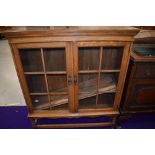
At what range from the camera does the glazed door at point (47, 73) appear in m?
0.95

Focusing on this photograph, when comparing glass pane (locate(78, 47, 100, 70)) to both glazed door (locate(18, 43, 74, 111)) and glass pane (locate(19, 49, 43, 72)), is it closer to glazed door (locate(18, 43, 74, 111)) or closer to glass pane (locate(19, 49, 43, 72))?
glazed door (locate(18, 43, 74, 111))

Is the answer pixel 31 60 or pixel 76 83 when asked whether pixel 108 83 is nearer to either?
pixel 76 83

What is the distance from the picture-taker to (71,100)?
1.14 meters

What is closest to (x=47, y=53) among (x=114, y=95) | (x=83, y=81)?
(x=83, y=81)

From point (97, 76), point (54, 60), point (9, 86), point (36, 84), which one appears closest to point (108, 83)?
point (97, 76)

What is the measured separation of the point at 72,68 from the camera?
980 millimetres

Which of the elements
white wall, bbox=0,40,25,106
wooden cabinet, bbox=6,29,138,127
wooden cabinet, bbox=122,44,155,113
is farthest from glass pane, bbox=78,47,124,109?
white wall, bbox=0,40,25,106

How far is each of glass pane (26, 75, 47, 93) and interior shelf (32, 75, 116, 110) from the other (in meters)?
0.13

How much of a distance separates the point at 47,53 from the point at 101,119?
0.86 m

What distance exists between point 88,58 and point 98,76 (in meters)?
0.18

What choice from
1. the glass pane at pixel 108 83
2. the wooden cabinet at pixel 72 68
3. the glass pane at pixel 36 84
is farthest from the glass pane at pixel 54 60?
the glass pane at pixel 108 83

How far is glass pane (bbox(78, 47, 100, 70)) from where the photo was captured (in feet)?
3.60
